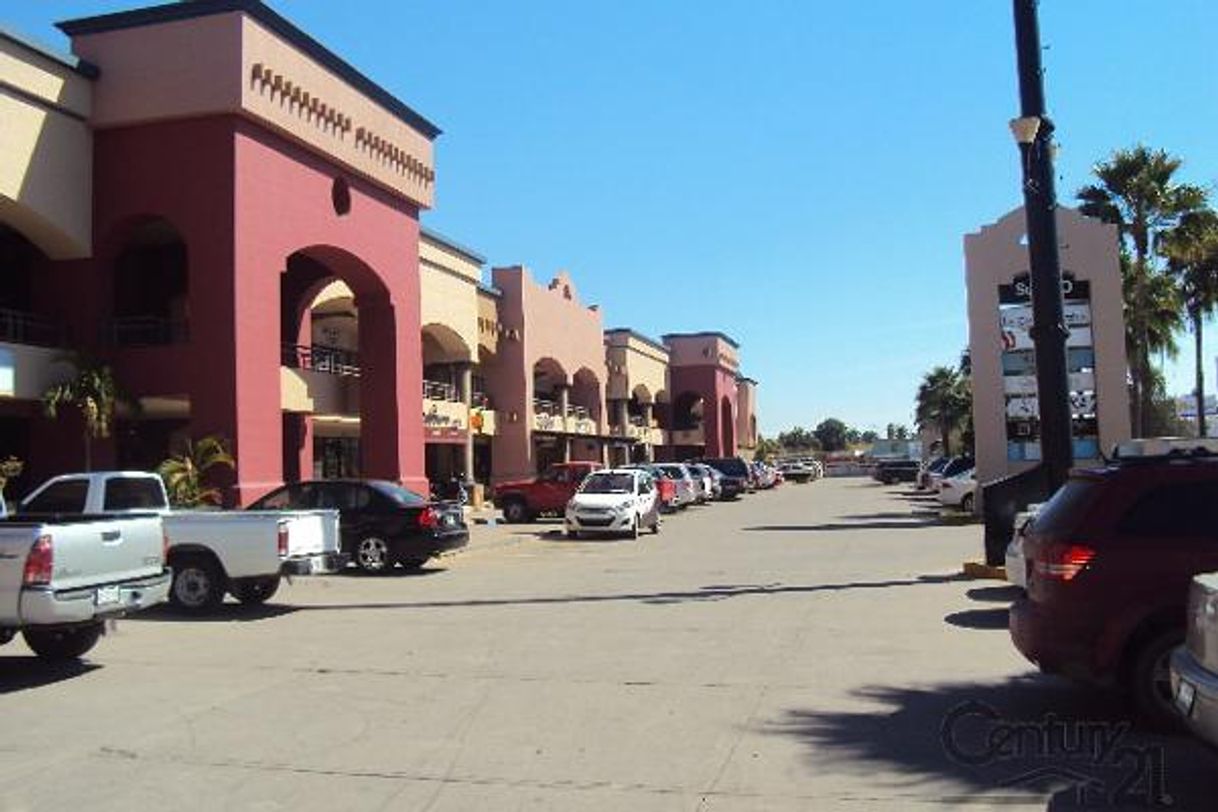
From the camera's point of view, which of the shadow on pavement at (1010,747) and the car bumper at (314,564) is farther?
the car bumper at (314,564)

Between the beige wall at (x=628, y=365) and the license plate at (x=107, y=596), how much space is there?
54706mm

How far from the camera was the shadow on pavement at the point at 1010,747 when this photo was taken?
20.0 ft

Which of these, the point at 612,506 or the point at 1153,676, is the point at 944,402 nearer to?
the point at 612,506

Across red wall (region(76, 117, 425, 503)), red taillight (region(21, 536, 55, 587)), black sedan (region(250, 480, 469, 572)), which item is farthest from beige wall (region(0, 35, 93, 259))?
red taillight (region(21, 536, 55, 587))

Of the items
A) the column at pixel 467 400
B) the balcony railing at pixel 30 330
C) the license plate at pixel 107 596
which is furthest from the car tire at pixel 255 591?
the column at pixel 467 400

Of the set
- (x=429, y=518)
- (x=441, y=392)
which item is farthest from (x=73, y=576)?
(x=441, y=392)

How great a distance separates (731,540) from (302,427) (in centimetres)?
1251

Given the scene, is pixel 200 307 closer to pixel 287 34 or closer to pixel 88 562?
pixel 287 34

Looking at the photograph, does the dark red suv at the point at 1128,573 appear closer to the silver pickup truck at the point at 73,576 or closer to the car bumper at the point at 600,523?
the silver pickup truck at the point at 73,576

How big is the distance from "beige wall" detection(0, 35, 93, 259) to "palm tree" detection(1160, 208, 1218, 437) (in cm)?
2881

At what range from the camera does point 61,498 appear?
552 inches

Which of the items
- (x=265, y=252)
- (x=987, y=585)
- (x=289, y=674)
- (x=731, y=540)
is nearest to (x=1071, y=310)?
(x=731, y=540)

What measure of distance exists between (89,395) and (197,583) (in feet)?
36.0

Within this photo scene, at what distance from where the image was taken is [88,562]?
32.6 ft
